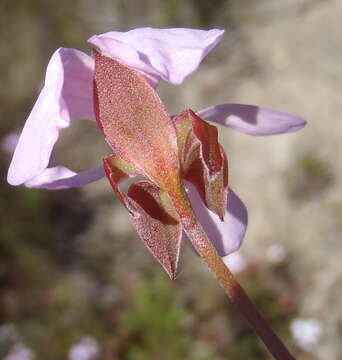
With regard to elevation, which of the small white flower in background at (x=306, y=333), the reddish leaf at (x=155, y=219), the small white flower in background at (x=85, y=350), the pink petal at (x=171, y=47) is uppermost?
the pink petal at (x=171, y=47)

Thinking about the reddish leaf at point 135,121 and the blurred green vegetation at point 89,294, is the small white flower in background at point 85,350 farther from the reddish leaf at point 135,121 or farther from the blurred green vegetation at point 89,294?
the reddish leaf at point 135,121

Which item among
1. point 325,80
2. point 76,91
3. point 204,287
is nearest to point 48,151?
point 76,91

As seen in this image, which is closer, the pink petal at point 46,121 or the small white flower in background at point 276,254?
the pink petal at point 46,121

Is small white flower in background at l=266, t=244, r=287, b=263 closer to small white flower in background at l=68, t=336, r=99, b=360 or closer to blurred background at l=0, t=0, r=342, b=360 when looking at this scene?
blurred background at l=0, t=0, r=342, b=360

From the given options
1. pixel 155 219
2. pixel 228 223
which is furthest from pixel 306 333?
pixel 155 219

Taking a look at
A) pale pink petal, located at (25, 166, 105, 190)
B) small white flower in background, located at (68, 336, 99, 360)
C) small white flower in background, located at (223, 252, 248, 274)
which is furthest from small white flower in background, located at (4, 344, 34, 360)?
pale pink petal, located at (25, 166, 105, 190)

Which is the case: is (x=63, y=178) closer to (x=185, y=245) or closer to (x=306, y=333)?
(x=306, y=333)

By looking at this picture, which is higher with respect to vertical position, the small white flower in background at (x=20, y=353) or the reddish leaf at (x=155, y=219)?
the reddish leaf at (x=155, y=219)

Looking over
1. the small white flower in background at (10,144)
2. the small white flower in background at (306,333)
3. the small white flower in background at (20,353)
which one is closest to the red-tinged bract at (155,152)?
the small white flower in background at (306,333)
